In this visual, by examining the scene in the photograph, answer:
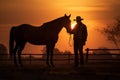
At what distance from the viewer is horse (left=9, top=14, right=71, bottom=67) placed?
25.5m

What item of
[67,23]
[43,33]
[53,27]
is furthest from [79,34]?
[43,33]

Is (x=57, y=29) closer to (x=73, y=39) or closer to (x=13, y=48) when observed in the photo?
(x=73, y=39)

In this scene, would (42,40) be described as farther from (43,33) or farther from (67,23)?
(67,23)

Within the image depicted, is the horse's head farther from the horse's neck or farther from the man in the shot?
the man

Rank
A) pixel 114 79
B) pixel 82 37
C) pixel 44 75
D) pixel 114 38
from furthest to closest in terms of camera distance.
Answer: pixel 114 38, pixel 82 37, pixel 44 75, pixel 114 79

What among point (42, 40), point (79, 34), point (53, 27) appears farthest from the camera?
point (42, 40)

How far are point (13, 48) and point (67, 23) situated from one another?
3.32m

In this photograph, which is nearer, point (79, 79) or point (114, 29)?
point (79, 79)

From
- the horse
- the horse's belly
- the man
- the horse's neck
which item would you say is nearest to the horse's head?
the horse

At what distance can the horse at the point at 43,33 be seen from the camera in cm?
2545

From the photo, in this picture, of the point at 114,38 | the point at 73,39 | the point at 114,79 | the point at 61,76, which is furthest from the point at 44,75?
the point at 114,38

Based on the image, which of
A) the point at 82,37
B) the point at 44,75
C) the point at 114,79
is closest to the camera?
the point at 114,79

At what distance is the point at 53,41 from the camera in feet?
83.4

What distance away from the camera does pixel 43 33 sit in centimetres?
2555
